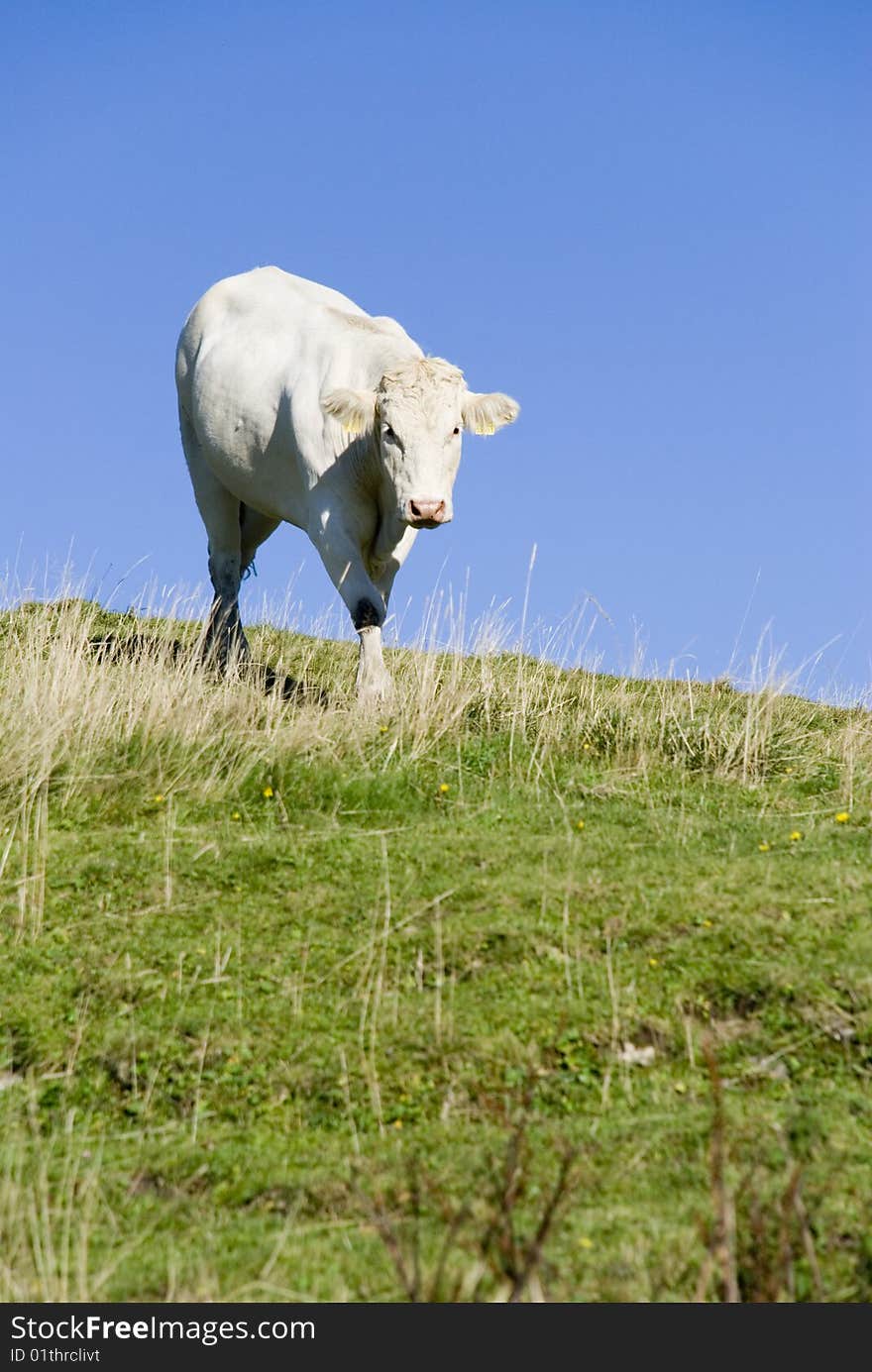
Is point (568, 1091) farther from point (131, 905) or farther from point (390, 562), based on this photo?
point (390, 562)

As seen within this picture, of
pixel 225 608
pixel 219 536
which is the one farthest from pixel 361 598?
pixel 219 536

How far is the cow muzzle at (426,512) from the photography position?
10422 millimetres

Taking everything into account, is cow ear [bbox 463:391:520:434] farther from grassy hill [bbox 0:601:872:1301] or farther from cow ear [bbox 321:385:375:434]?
grassy hill [bbox 0:601:872:1301]

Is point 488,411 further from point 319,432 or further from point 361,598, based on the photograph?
point 361,598

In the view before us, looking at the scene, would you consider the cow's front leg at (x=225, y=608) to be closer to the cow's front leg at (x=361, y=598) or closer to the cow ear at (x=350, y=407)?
the cow's front leg at (x=361, y=598)

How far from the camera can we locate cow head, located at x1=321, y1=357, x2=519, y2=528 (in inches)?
427

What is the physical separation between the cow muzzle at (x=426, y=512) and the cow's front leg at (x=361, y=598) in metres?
1.11

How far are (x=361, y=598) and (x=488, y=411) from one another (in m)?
1.78

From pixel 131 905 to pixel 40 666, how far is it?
4.61m

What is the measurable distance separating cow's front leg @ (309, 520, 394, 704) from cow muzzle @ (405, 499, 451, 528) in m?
1.11

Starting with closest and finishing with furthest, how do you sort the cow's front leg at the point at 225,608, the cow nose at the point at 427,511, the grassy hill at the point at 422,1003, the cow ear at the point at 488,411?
the grassy hill at the point at 422,1003, the cow nose at the point at 427,511, the cow ear at the point at 488,411, the cow's front leg at the point at 225,608

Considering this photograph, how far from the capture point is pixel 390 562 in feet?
39.7

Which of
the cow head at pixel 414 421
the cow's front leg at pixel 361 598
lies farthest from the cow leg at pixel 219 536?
the cow head at pixel 414 421
